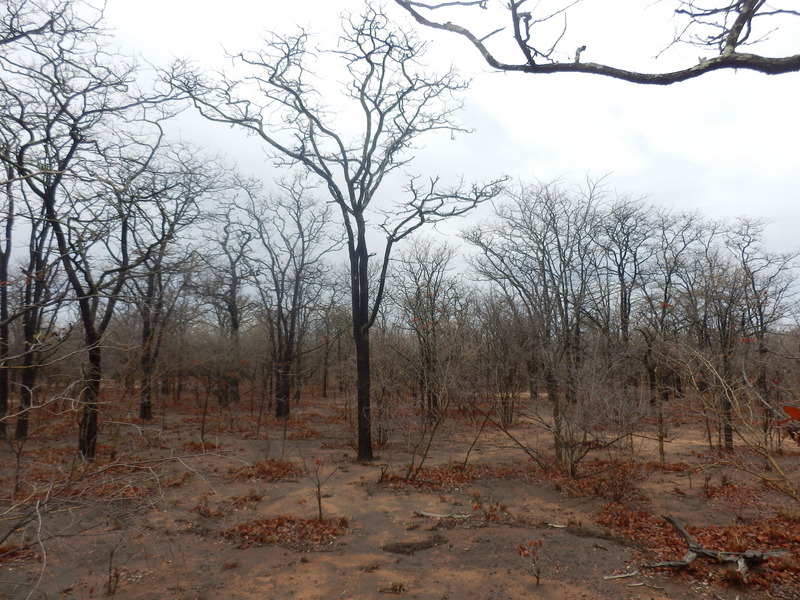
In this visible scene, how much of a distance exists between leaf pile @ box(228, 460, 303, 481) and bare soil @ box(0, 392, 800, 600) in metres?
0.05

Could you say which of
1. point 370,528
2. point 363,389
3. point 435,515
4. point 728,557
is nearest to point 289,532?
point 370,528

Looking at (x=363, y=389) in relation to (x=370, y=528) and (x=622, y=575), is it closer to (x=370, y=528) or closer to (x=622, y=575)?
(x=370, y=528)

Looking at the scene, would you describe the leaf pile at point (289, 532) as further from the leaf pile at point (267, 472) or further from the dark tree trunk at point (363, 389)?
the dark tree trunk at point (363, 389)

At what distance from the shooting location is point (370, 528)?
7.73 m

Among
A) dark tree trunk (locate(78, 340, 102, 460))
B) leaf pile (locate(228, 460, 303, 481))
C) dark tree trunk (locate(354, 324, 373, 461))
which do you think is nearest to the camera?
dark tree trunk (locate(78, 340, 102, 460))

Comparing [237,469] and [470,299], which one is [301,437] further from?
[470,299]

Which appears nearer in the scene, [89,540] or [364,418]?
[89,540]

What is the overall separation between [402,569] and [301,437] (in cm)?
1091

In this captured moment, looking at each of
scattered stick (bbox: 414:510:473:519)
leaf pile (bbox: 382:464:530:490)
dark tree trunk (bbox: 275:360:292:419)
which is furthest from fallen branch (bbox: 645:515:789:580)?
dark tree trunk (bbox: 275:360:292:419)

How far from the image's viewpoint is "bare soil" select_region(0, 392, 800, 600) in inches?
197

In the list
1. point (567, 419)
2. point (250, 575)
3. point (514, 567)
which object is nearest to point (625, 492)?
point (567, 419)

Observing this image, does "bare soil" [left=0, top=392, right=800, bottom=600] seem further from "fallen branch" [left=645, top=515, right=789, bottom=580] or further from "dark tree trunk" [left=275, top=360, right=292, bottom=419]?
"dark tree trunk" [left=275, top=360, right=292, bottom=419]

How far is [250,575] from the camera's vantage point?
19.6 ft

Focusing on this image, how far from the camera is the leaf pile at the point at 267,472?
417 inches
